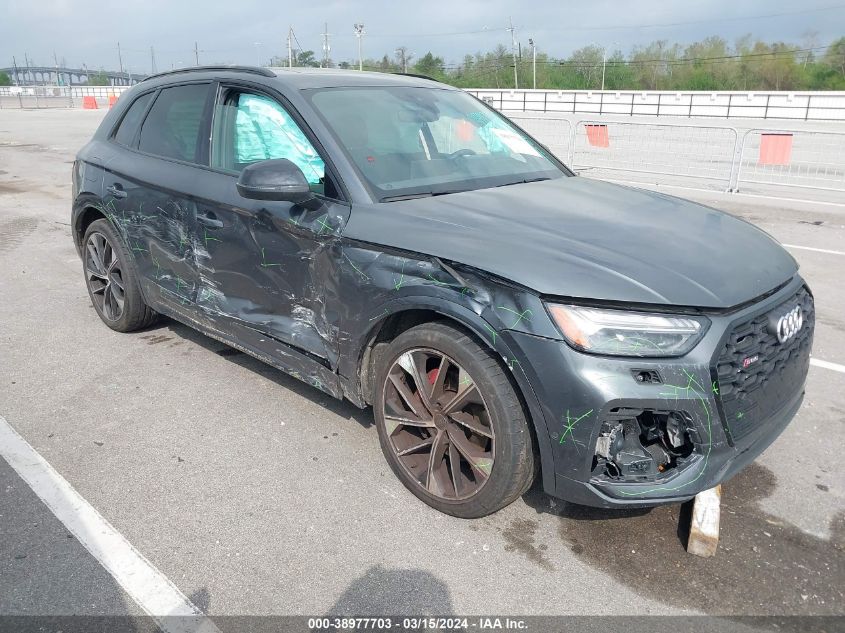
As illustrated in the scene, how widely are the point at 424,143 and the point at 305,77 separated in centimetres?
75

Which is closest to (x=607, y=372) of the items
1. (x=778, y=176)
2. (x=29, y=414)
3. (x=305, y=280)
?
(x=305, y=280)

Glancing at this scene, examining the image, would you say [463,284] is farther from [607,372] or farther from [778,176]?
[778,176]

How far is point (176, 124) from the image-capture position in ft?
14.1

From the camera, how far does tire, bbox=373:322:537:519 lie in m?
2.64

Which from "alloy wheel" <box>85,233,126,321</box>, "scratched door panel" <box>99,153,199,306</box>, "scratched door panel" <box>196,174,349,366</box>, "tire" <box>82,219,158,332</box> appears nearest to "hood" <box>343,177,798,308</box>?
"scratched door panel" <box>196,174,349,366</box>

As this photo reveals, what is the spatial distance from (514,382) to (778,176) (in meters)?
12.7

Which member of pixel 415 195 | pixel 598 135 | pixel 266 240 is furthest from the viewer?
pixel 598 135

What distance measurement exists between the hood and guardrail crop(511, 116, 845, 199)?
10.1 m

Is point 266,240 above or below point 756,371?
above

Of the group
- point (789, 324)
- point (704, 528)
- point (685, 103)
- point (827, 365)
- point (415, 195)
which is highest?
point (415, 195)

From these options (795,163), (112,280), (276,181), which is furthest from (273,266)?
(795,163)

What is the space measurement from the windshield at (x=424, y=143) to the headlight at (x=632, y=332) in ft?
3.78

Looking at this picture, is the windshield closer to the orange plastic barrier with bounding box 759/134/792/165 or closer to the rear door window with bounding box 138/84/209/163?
the rear door window with bounding box 138/84/209/163

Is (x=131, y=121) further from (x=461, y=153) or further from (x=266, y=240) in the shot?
(x=461, y=153)
